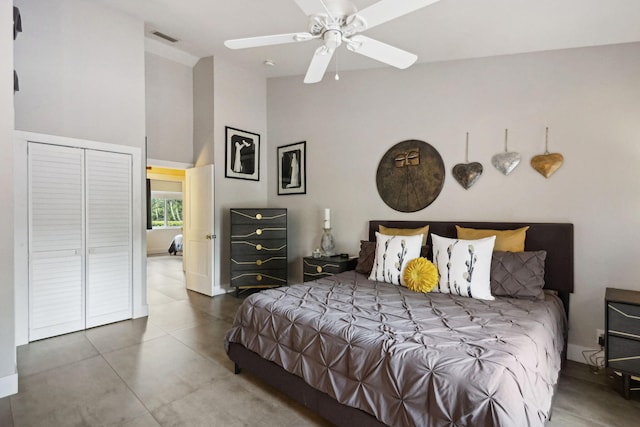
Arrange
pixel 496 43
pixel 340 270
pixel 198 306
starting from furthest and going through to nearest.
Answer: pixel 198 306, pixel 340 270, pixel 496 43

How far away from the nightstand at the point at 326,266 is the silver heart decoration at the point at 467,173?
151 centimetres

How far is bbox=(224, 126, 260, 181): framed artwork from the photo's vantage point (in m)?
4.71

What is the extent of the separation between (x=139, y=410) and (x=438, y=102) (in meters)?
3.72

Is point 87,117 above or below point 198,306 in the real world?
above

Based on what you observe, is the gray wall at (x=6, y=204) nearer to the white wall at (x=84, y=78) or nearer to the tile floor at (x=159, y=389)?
the tile floor at (x=159, y=389)

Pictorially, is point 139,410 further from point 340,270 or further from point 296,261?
point 296,261

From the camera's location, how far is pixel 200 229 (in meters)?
4.74

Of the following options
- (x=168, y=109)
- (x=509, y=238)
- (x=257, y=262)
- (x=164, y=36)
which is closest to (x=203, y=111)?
(x=168, y=109)

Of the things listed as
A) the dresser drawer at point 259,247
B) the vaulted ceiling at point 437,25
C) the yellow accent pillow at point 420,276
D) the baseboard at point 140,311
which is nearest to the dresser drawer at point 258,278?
the dresser drawer at point 259,247

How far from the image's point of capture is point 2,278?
206 cm

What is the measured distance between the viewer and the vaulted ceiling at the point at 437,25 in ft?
7.48

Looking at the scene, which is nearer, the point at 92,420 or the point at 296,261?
the point at 92,420

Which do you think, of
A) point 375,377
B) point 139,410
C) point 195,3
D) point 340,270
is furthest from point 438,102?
point 139,410

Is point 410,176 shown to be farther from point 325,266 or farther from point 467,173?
point 325,266
